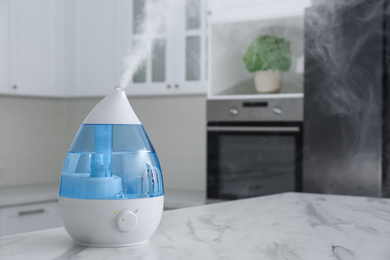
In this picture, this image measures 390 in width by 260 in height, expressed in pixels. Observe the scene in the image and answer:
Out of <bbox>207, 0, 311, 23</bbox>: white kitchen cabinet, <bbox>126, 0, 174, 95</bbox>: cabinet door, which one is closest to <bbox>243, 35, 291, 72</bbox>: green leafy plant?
<bbox>207, 0, 311, 23</bbox>: white kitchen cabinet

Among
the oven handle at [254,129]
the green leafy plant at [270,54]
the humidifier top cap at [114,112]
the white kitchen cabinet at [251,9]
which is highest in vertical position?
the white kitchen cabinet at [251,9]

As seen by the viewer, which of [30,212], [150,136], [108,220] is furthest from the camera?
[150,136]

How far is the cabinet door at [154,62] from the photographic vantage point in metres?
3.09

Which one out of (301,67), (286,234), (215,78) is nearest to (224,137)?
(215,78)

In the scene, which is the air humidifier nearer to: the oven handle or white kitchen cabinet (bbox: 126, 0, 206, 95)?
the oven handle

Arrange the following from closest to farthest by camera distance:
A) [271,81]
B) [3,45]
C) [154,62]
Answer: [271,81] → [3,45] → [154,62]

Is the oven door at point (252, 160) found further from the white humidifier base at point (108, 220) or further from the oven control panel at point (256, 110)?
the white humidifier base at point (108, 220)

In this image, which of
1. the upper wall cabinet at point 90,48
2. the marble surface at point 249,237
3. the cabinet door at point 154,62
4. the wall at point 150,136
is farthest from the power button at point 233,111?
the marble surface at point 249,237

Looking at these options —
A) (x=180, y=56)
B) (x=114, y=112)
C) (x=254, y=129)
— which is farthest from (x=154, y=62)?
(x=114, y=112)

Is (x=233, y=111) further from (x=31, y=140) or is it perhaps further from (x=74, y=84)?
(x=31, y=140)

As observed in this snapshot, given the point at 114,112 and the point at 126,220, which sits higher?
the point at 114,112

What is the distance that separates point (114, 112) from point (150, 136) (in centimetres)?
270

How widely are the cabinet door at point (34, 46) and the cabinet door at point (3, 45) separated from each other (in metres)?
0.03

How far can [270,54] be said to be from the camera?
262cm
